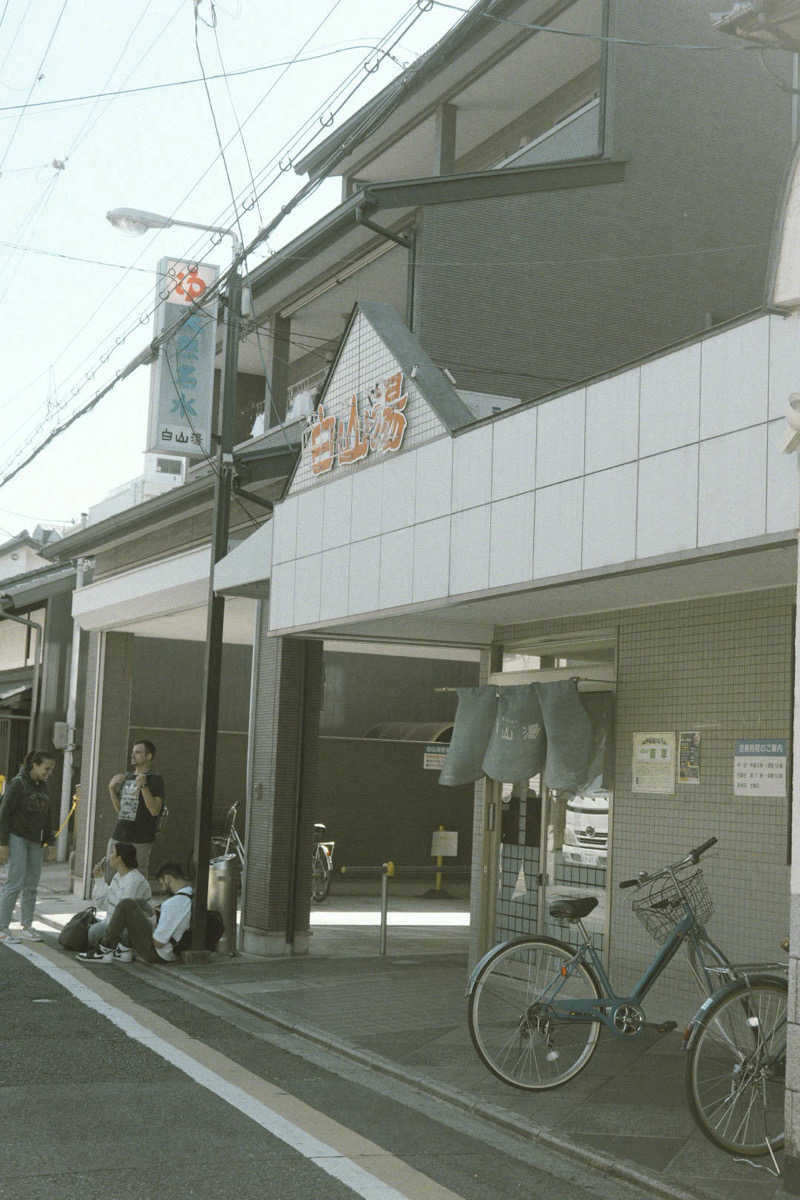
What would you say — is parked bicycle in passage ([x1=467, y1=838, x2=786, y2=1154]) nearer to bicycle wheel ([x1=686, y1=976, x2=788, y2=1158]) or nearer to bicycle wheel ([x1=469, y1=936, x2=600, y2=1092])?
bicycle wheel ([x1=469, y1=936, x2=600, y2=1092])

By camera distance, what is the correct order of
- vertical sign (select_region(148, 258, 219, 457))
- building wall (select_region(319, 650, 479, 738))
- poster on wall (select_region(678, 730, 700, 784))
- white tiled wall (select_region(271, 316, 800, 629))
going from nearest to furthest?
white tiled wall (select_region(271, 316, 800, 629))
poster on wall (select_region(678, 730, 700, 784))
vertical sign (select_region(148, 258, 219, 457))
building wall (select_region(319, 650, 479, 738))

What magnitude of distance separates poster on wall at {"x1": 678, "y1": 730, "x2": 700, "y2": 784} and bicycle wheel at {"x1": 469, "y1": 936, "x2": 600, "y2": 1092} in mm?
2387

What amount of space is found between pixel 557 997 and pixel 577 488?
314 centimetres

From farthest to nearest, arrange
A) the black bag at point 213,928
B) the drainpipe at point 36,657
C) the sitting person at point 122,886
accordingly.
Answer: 1. the drainpipe at point 36,657
2. the black bag at point 213,928
3. the sitting person at point 122,886

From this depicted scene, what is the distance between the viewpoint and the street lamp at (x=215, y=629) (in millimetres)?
12828

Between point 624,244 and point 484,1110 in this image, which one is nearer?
point 484,1110

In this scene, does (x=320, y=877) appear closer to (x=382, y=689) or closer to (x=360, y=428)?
(x=382, y=689)

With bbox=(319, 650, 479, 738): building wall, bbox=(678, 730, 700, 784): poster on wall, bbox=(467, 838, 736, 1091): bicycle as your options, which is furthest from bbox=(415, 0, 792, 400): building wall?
bbox=(319, 650, 479, 738): building wall

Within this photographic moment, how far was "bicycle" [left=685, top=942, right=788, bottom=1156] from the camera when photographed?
20.2 feet

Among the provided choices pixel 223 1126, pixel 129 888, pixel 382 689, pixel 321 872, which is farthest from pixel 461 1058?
pixel 382 689

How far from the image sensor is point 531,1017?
743cm

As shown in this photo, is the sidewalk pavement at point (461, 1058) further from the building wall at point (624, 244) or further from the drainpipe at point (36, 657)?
the drainpipe at point (36, 657)

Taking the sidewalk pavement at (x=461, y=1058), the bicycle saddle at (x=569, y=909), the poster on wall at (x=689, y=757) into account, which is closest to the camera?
the sidewalk pavement at (x=461, y=1058)

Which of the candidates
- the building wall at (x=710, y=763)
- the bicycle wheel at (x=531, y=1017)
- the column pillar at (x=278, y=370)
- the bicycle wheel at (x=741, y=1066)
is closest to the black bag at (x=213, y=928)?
the building wall at (x=710, y=763)
